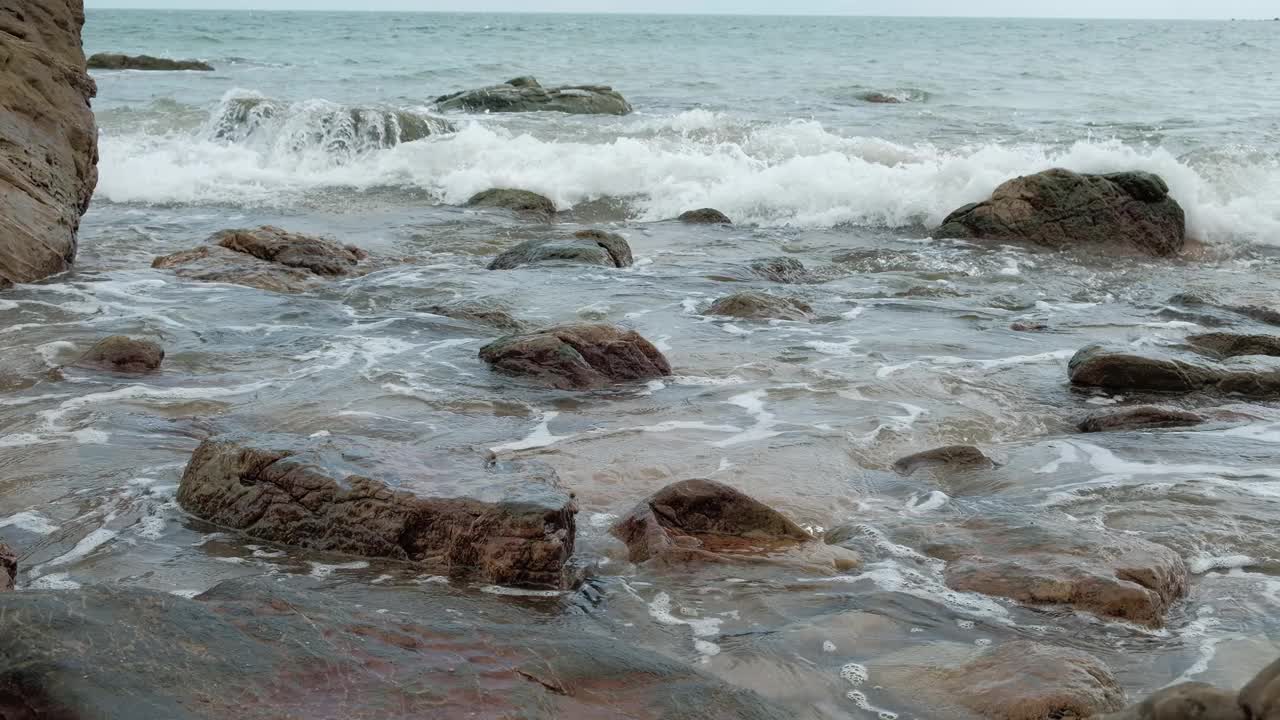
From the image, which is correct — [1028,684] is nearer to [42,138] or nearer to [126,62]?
[42,138]

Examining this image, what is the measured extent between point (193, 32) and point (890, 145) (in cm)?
4919

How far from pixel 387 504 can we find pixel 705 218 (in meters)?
9.68

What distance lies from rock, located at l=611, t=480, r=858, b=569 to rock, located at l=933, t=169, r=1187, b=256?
327 inches

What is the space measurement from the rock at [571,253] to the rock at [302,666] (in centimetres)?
727

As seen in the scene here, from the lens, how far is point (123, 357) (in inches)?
271

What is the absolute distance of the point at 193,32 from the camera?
5722 centimetres

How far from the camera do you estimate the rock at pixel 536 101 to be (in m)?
23.0

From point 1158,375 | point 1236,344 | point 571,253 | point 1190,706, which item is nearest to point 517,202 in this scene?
point 571,253

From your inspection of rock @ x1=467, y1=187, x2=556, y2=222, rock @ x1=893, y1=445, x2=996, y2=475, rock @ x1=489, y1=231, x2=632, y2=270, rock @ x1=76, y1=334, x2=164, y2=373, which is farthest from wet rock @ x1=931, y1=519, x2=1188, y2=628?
rock @ x1=467, y1=187, x2=556, y2=222

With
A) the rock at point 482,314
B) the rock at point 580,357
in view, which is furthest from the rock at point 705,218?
the rock at point 580,357

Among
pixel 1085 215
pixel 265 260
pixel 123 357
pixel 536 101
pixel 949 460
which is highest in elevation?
pixel 1085 215

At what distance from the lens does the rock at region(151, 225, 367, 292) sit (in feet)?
31.2

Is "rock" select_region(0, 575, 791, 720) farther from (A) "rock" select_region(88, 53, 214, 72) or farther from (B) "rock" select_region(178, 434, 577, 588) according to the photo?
(A) "rock" select_region(88, 53, 214, 72)

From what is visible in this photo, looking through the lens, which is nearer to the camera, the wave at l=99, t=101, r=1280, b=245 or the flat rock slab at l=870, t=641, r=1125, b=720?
the flat rock slab at l=870, t=641, r=1125, b=720
